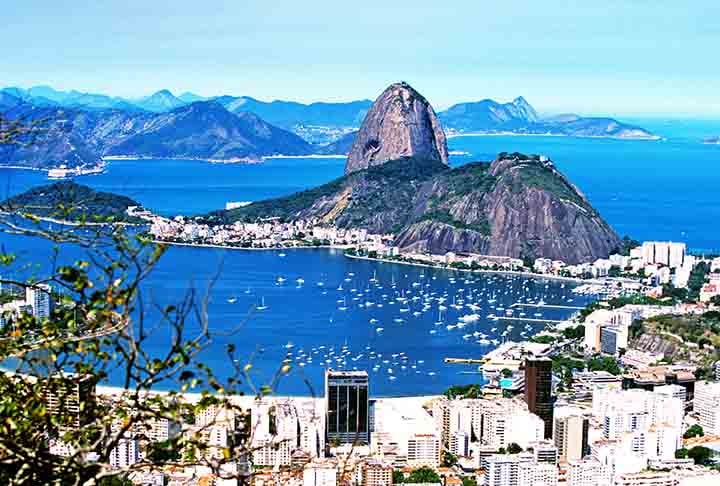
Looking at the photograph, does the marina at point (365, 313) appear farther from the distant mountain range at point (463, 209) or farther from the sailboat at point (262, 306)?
the distant mountain range at point (463, 209)

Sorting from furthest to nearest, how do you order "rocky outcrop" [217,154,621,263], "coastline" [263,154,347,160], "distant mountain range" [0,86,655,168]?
"coastline" [263,154,347,160], "distant mountain range" [0,86,655,168], "rocky outcrop" [217,154,621,263]

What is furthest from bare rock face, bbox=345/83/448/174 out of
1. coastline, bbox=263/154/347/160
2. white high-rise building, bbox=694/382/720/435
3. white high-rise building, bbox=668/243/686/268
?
white high-rise building, bbox=694/382/720/435

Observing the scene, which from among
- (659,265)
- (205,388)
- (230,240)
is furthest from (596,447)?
(230,240)

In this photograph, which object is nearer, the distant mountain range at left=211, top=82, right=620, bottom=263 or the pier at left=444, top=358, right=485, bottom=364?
the pier at left=444, top=358, right=485, bottom=364

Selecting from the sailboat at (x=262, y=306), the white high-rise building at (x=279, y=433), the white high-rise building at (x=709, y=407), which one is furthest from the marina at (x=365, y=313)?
the white high-rise building at (x=709, y=407)

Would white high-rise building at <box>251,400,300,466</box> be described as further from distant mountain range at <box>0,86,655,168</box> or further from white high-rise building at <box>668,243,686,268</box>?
distant mountain range at <box>0,86,655,168</box>

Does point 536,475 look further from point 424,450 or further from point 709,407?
point 709,407

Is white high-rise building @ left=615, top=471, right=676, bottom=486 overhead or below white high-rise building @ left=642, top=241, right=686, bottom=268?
below
